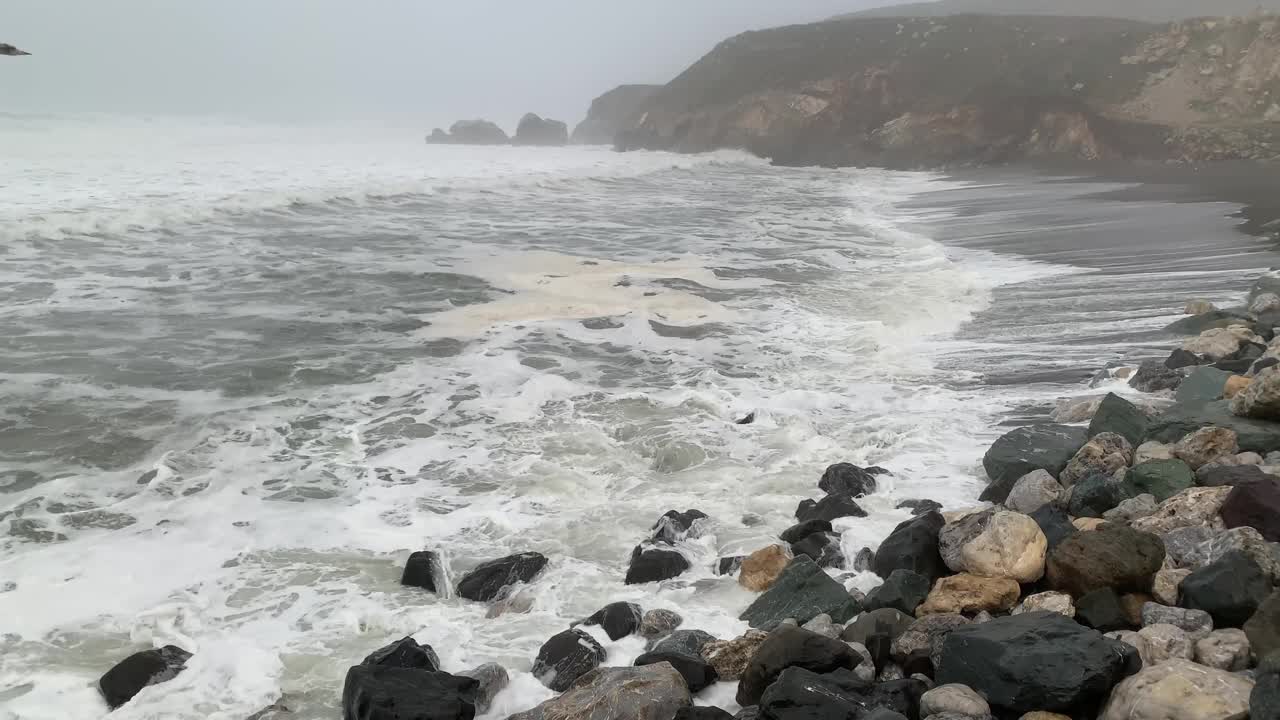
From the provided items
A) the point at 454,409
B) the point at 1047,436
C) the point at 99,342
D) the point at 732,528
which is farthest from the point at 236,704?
the point at 99,342

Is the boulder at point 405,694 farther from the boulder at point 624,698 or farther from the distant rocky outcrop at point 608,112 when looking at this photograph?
the distant rocky outcrop at point 608,112

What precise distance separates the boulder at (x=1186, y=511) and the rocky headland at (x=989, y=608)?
0.01m

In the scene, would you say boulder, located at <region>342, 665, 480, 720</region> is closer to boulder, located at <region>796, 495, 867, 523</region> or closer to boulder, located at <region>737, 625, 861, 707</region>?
boulder, located at <region>737, 625, 861, 707</region>

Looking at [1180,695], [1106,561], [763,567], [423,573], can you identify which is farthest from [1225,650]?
[423,573]

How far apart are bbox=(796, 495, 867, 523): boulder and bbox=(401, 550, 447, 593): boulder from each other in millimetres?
2682

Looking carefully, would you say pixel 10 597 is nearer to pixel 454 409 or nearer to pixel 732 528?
pixel 454 409

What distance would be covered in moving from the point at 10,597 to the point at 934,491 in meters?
6.62

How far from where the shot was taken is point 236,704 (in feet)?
14.9

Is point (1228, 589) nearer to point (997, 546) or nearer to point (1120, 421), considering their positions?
point (997, 546)

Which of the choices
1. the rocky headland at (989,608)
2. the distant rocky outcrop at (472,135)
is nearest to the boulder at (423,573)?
the rocky headland at (989,608)

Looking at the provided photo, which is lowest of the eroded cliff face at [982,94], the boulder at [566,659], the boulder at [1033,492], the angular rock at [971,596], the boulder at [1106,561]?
the boulder at [566,659]

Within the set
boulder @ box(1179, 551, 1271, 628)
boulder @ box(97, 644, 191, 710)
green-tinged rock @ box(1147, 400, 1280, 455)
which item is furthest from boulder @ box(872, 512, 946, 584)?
boulder @ box(97, 644, 191, 710)

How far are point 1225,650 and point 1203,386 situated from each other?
14.8ft

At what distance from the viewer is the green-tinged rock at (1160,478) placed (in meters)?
5.56
